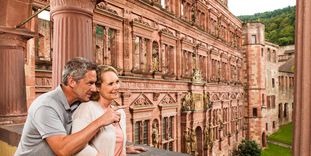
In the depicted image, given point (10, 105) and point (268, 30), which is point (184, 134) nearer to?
point (10, 105)

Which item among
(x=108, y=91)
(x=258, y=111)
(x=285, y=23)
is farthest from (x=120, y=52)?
(x=285, y=23)

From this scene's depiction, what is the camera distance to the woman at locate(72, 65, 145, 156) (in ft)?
8.08

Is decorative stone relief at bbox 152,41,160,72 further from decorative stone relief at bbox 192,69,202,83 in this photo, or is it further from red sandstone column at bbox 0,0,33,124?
red sandstone column at bbox 0,0,33,124

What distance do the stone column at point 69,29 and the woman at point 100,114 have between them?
1855 millimetres

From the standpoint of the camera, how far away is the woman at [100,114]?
97.0 inches

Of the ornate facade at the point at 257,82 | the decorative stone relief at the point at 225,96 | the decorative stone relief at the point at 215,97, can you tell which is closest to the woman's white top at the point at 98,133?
the decorative stone relief at the point at 215,97

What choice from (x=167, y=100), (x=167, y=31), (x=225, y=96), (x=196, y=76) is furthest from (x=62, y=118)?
(x=225, y=96)

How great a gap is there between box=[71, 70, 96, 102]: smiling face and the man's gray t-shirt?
11 centimetres

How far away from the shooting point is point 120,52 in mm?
13508

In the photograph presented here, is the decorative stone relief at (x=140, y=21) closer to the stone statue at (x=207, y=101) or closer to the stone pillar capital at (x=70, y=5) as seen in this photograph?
the stone statue at (x=207, y=101)

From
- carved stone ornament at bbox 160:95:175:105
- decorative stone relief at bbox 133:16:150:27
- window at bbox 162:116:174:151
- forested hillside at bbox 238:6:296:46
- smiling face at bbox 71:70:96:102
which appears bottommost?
window at bbox 162:116:174:151

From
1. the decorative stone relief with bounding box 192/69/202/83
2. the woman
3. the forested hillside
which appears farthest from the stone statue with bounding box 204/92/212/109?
the forested hillside

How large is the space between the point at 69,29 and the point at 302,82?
129 inches

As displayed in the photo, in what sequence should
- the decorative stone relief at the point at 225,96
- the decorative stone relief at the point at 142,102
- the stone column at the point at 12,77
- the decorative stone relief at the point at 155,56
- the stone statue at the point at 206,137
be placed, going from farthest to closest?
the decorative stone relief at the point at 225,96, the stone statue at the point at 206,137, the decorative stone relief at the point at 155,56, the decorative stone relief at the point at 142,102, the stone column at the point at 12,77
